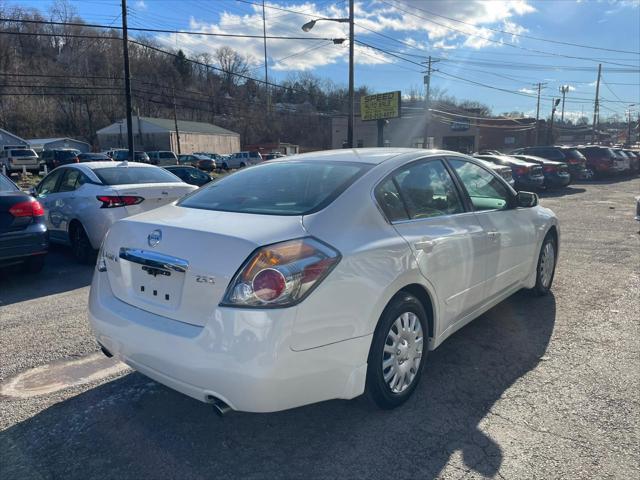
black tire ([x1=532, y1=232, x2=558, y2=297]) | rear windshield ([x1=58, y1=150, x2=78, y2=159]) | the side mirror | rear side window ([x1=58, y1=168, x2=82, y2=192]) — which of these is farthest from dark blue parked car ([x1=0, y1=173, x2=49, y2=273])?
rear windshield ([x1=58, y1=150, x2=78, y2=159])

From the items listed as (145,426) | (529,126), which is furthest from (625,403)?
(529,126)

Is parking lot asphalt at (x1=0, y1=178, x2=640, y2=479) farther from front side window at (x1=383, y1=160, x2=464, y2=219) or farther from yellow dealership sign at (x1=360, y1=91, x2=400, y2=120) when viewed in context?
yellow dealership sign at (x1=360, y1=91, x2=400, y2=120)

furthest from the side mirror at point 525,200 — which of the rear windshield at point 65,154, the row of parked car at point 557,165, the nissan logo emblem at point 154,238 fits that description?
the rear windshield at point 65,154

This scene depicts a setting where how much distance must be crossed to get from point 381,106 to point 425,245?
2795cm

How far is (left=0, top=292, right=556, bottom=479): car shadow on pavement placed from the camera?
2.38 meters

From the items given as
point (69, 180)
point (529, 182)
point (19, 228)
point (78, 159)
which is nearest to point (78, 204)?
point (69, 180)

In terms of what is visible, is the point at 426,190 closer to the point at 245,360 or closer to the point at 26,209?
the point at 245,360

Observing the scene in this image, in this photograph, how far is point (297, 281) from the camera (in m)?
2.27

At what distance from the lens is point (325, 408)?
2957 mm

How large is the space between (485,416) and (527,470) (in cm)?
50

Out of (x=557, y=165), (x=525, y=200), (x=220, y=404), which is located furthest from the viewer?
(x=557, y=165)

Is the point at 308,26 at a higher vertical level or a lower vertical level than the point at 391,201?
higher

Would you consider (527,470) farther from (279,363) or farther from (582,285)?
(582,285)

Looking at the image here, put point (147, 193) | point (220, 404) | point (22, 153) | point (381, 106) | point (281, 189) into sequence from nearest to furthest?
1. point (220, 404)
2. point (281, 189)
3. point (147, 193)
4. point (381, 106)
5. point (22, 153)
